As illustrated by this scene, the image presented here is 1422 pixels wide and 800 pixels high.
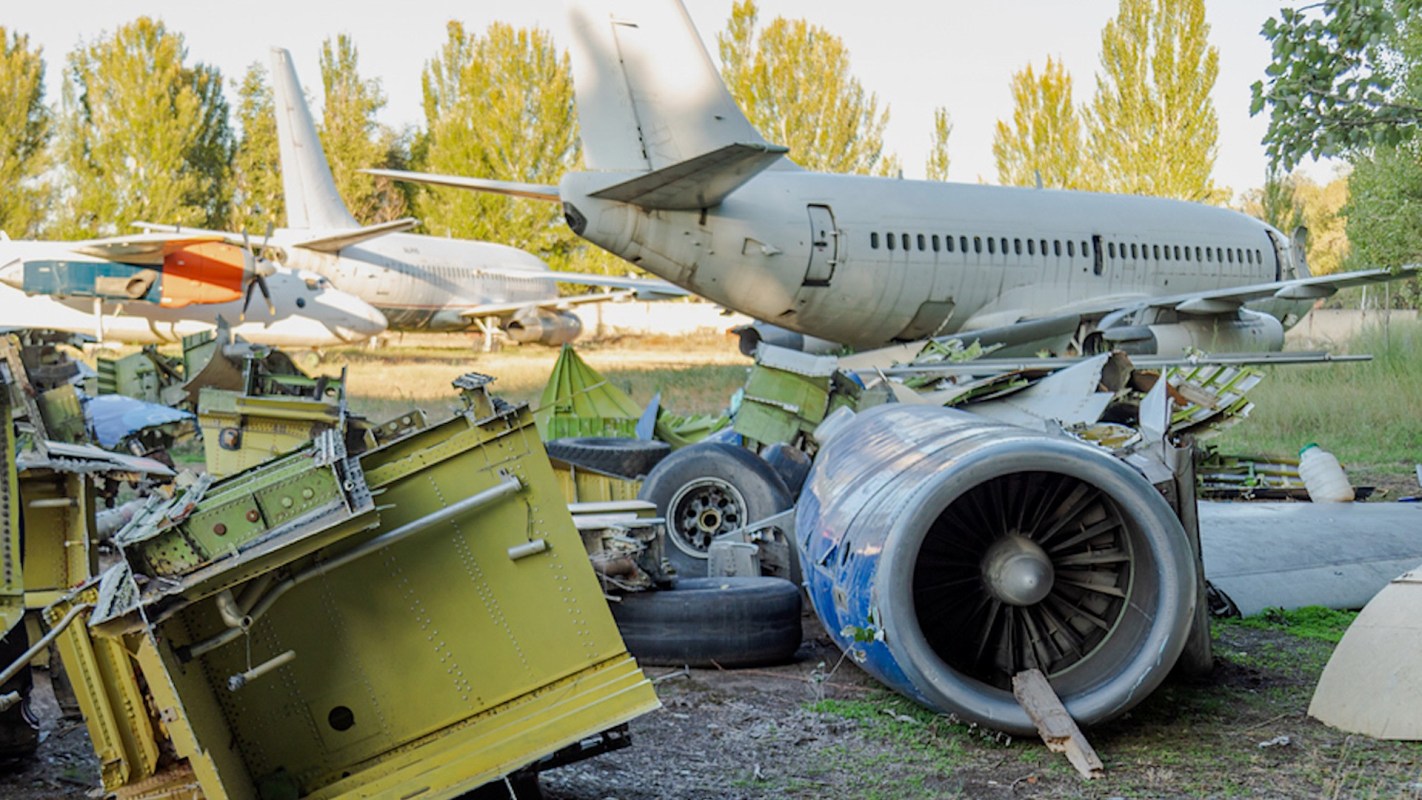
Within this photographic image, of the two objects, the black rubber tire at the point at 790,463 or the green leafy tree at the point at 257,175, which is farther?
the green leafy tree at the point at 257,175

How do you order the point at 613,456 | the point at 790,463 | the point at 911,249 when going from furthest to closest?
1. the point at 911,249
2. the point at 613,456
3. the point at 790,463

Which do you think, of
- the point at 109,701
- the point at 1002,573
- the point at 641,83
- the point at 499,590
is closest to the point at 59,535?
the point at 109,701

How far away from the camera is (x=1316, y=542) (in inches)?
310

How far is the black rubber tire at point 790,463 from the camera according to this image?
8.94m

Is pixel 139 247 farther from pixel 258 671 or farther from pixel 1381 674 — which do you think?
pixel 1381 674

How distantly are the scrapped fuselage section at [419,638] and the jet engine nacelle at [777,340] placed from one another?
1549cm

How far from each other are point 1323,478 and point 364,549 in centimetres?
830

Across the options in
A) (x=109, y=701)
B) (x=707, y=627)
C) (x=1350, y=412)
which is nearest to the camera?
(x=109, y=701)

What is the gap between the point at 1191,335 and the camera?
1714 centimetres

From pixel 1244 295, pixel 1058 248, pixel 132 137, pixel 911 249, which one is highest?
pixel 132 137

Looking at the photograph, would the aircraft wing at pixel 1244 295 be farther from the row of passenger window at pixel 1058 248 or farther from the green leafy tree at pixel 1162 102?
the green leafy tree at pixel 1162 102

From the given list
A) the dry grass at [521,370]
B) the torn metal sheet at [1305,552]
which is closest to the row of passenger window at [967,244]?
the dry grass at [521,370]

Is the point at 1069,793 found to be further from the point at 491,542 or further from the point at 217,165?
the point at 217,165

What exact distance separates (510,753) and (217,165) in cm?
4954
